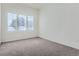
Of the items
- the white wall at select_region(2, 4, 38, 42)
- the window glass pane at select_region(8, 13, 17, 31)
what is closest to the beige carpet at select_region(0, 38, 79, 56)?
the white wall at select_region(2, 4, 38, 42)

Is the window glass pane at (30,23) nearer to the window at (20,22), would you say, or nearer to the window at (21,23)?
the window at (20,22)

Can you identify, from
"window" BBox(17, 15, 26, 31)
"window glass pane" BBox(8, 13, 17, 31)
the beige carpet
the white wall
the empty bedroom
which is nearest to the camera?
the beige carpet

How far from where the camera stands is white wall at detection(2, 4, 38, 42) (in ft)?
16.3

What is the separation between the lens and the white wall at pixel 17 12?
4.97m

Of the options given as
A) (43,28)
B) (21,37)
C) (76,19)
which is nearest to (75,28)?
(76,19)

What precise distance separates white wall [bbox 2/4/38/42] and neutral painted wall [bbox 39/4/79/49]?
3.04 feet

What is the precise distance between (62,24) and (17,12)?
9.37 feet

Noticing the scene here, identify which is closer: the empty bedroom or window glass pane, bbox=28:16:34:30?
the empty bedroom

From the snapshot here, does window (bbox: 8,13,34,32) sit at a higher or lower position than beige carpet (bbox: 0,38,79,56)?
higher

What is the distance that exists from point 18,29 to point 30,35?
104 centimetres

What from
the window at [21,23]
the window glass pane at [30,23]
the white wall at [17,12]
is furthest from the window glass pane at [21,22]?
the window glass pane at [30,23]

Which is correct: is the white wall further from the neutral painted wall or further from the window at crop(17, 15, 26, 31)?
the neutral painted wall

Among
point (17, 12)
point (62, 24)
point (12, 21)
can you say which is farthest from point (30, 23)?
point (62, 24)

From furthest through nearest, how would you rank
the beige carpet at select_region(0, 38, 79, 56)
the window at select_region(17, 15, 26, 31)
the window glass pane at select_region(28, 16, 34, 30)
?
1. the window glass pane at select_region(28, 16, 34, 30)
2. the window at select_region(17, 15, 26, 31)
3. the beige carpet at select_region(0, 38, 79, 56)
